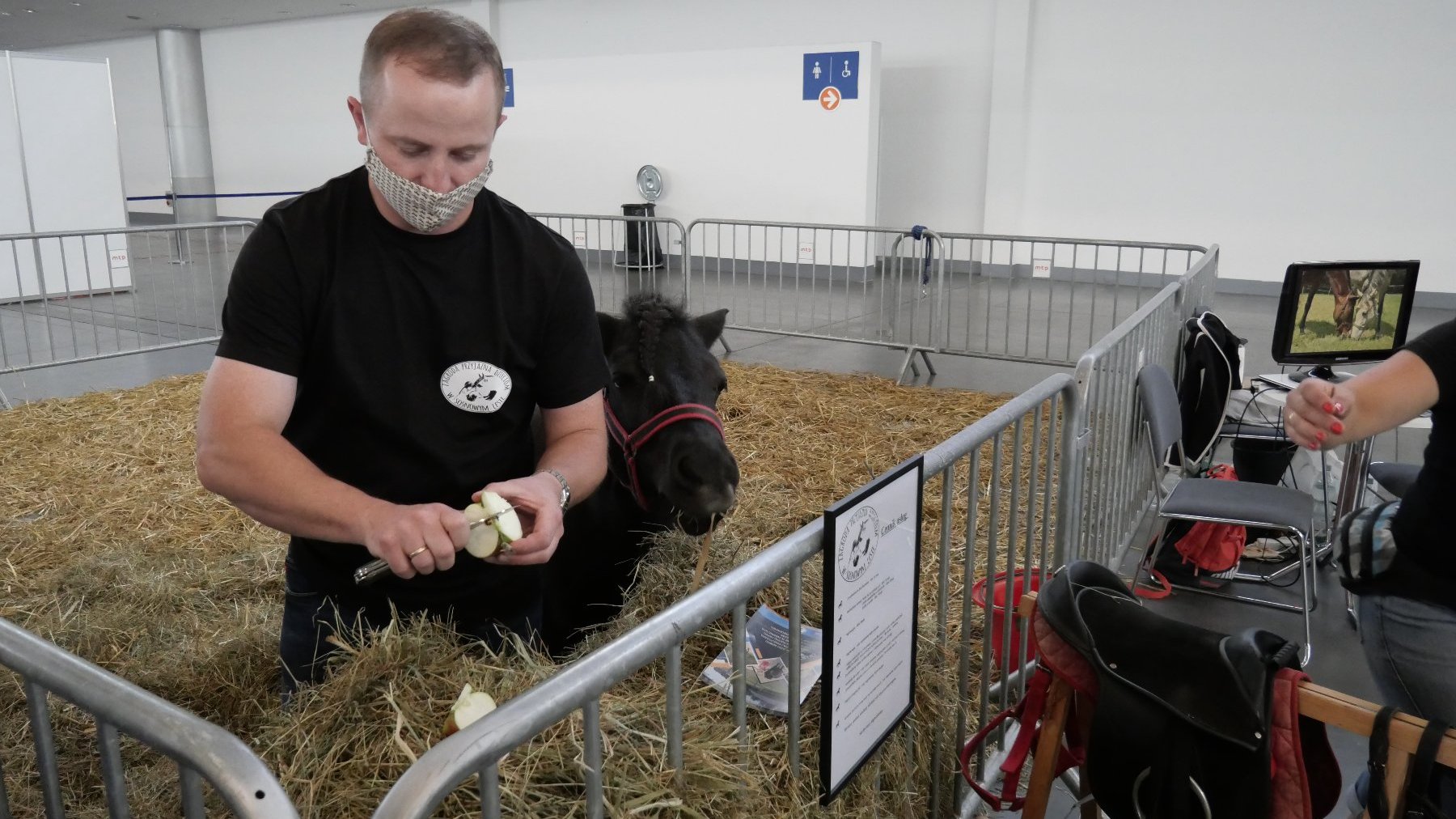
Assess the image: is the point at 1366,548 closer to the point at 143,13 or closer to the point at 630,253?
the point at 630,253

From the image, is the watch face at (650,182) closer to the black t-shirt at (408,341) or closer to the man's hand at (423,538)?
the black t-shirt at (408,341)

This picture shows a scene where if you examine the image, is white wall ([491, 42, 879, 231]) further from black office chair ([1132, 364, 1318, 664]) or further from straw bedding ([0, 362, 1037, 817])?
black office chair ([1132, 364, 1318, 664])

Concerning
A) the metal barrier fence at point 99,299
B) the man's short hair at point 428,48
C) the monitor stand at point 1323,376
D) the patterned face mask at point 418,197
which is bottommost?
the metal barrier fence at point 99,299

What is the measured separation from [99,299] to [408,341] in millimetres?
13727

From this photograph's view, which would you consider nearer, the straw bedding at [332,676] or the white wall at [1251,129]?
the straw bedding at [332,676]

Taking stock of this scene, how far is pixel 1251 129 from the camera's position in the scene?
39.3ft

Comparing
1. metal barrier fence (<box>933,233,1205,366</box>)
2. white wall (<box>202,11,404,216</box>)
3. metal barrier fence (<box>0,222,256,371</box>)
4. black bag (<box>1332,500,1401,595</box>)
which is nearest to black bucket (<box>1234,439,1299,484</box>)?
metal barrier fence (<box>933,233,1205,366</box>)

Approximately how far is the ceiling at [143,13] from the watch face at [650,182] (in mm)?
7053

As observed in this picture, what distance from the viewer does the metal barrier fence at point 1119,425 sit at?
350cm

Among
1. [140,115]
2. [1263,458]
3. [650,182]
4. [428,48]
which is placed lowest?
[1263,458]

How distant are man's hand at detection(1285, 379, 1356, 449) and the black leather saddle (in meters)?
0.47

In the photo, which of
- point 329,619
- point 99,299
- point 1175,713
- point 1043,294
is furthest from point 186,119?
point 1175,713

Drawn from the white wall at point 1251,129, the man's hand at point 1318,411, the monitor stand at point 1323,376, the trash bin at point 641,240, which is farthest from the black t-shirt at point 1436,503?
the trash bin at point 641,240

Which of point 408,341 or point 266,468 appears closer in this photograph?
point 266,468
